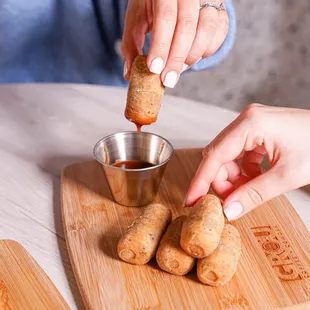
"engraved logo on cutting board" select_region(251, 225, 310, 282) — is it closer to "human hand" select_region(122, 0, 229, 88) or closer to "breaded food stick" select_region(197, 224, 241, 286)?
"breaded food stick" select_region(197, 224, 241, 286)

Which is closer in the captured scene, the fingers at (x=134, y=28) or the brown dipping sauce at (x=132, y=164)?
the brown dipping sauce at (x=132, y=164)

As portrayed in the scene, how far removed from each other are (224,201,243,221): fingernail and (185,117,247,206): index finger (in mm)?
90

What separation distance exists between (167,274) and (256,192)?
0.27 m

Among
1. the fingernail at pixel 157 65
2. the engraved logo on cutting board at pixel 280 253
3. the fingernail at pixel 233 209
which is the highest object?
the fingernail at pixel 157 65

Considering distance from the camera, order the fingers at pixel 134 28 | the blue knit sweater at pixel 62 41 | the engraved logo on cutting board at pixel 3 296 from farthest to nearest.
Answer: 1. the blue knit sweater at pixel 62 41
2. the fingers at pixel 134 28
3. the engraved logo on cutting board at pixel 3 296

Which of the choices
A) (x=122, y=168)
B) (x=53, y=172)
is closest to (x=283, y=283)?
(x=122, y=168)

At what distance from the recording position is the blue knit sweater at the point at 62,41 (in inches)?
81.6

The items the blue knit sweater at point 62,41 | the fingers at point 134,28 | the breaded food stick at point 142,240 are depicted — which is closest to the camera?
the breaded food stick at point 142,240

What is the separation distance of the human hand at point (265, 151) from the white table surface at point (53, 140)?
0.70ft

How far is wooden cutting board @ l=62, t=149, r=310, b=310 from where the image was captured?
1.17m

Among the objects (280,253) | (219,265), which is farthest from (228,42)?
(219,265)

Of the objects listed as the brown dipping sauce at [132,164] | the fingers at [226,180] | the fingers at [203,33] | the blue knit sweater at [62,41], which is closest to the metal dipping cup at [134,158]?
the brown dipping sauce at [132,164]

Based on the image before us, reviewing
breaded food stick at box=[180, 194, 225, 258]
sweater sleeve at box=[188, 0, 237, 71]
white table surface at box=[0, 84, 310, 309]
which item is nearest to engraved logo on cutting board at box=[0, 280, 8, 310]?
white table surface at box=[0, 84, 310, 309]

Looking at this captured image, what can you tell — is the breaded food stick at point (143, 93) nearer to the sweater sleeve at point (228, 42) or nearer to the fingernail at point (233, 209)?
the fingernail at point (233, 209)
